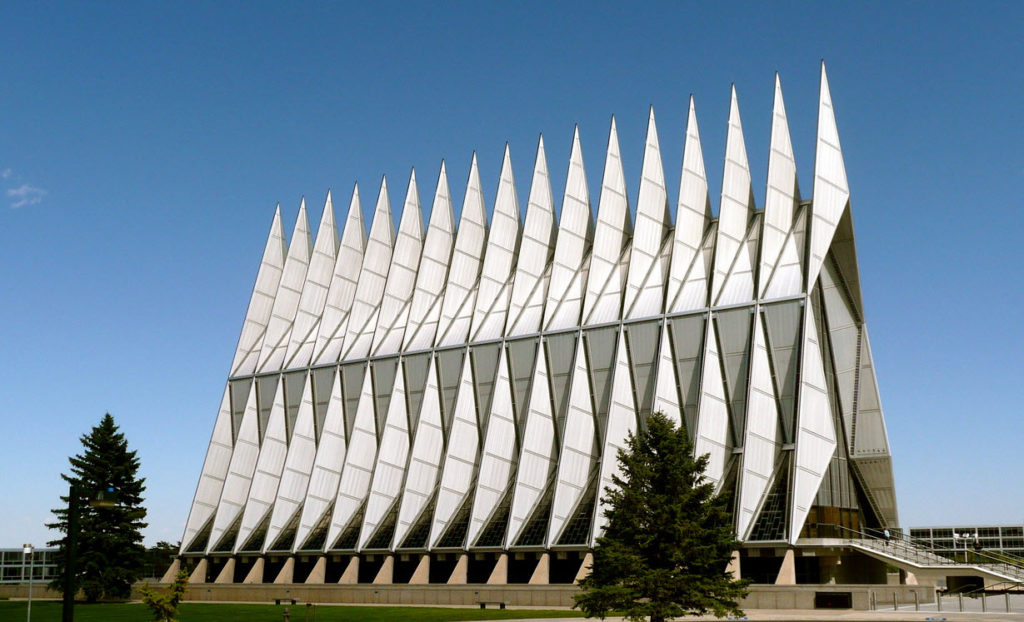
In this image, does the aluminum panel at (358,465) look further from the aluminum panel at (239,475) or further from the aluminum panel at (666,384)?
the aluminum panel at (666,384)

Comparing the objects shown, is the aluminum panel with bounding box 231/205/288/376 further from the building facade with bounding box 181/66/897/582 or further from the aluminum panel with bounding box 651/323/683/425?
the aluminum panel with bounding box 651/323/683/425

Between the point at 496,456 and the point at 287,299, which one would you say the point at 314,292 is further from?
the point at 496,456

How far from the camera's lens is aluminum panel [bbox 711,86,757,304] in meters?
49.1

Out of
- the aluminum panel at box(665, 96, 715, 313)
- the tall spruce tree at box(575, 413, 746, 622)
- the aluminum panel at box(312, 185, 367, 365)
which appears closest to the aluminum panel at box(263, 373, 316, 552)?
the aluminum panel at box(312, 185, 367, 365)

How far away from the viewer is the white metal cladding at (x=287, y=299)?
66.2 m

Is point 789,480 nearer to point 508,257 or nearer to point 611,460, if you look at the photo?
point 611,460

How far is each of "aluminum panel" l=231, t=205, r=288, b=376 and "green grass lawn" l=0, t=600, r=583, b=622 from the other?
78.6 feet

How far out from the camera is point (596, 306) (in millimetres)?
53156

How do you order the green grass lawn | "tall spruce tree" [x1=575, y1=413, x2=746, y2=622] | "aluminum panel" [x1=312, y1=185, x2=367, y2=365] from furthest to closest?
1. "aluminum panel" [x1=312, y1=185, x2=367, y2=365]
2. the green grass lawn
3. "tall spruce tree" [x1=575, y1=413, x2=746, y2=622]

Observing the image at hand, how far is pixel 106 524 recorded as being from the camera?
52906 mm

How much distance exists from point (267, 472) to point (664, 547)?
37.9 meters

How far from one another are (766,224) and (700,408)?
999cm

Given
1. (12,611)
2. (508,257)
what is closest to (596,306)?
(508,257)

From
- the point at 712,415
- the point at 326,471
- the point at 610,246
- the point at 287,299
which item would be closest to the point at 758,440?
the point at 712,415
